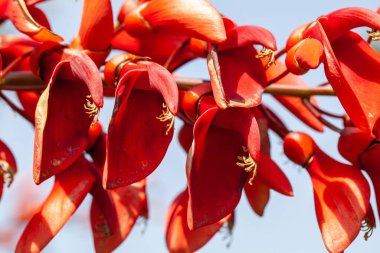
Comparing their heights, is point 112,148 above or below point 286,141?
above

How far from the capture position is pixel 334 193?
1.23 metres

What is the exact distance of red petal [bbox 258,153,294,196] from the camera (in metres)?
1.21

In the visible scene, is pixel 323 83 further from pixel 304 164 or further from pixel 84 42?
pixel 84 42

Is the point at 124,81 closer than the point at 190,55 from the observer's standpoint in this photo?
Yes

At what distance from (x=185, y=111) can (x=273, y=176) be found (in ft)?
0.49

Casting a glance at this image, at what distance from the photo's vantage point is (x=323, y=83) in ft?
4.45

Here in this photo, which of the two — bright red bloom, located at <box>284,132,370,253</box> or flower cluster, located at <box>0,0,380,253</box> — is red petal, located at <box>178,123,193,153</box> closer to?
flower cluster, located at <box>0,0,380,253</box>

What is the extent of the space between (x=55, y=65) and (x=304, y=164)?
0.40m

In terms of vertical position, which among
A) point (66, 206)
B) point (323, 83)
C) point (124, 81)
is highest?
point (124, 81)

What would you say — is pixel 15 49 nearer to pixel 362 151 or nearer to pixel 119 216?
pixel 119 216

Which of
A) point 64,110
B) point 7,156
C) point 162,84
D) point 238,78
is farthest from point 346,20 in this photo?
point 7,156

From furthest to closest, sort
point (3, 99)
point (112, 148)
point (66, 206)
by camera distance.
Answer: point (3, 99) → point (66, 206) → point (112, 148)

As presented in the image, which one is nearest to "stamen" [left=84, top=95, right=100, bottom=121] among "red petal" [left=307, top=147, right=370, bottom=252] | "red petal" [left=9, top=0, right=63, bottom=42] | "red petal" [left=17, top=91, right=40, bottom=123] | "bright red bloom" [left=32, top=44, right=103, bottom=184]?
"bright red bloom" [left=32, top=44, right=103, bottom=184]

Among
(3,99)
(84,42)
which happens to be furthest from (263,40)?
(3,99)
